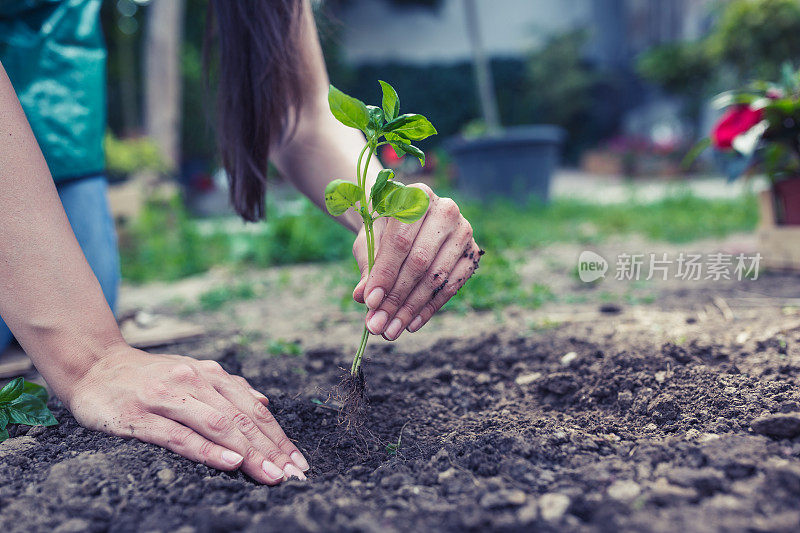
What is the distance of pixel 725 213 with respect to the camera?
184 inches

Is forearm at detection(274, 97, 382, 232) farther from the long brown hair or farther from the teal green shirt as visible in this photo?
the teal green shirt

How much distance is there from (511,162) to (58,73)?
4.52 m

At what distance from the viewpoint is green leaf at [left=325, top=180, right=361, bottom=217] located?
0.93m

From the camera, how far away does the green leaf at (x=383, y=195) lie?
0.98 metres

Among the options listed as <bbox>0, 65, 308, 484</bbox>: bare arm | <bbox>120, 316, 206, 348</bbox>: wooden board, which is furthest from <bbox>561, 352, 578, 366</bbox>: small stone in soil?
<bbox>120, 316, 206, 348</bbox>: wooden board

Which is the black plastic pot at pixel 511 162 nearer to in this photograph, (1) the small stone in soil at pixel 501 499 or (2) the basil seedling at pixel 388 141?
(2) the basil seedling at pixel 388 141

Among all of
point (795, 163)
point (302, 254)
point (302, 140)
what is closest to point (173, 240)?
point (302, 254)

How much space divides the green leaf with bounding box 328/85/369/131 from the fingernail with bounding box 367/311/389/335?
32 cm

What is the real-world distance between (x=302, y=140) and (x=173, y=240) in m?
3.64

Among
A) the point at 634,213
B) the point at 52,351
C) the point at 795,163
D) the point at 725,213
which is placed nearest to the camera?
the point at 52,351

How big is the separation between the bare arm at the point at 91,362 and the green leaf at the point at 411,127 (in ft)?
1.85

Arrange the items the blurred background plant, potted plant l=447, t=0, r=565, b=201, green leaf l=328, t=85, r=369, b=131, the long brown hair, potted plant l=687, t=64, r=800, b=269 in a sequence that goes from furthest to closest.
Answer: potted plant l=447, t=0, r=565, b=201
the blurred background plant
potted plant l=687, t=64, r=800, b=269
the long brown hair
green leaf l=328, t=85, r=369, b=131

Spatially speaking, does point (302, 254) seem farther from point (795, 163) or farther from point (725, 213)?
point (725, 213)

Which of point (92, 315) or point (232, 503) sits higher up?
point (92, 315)
